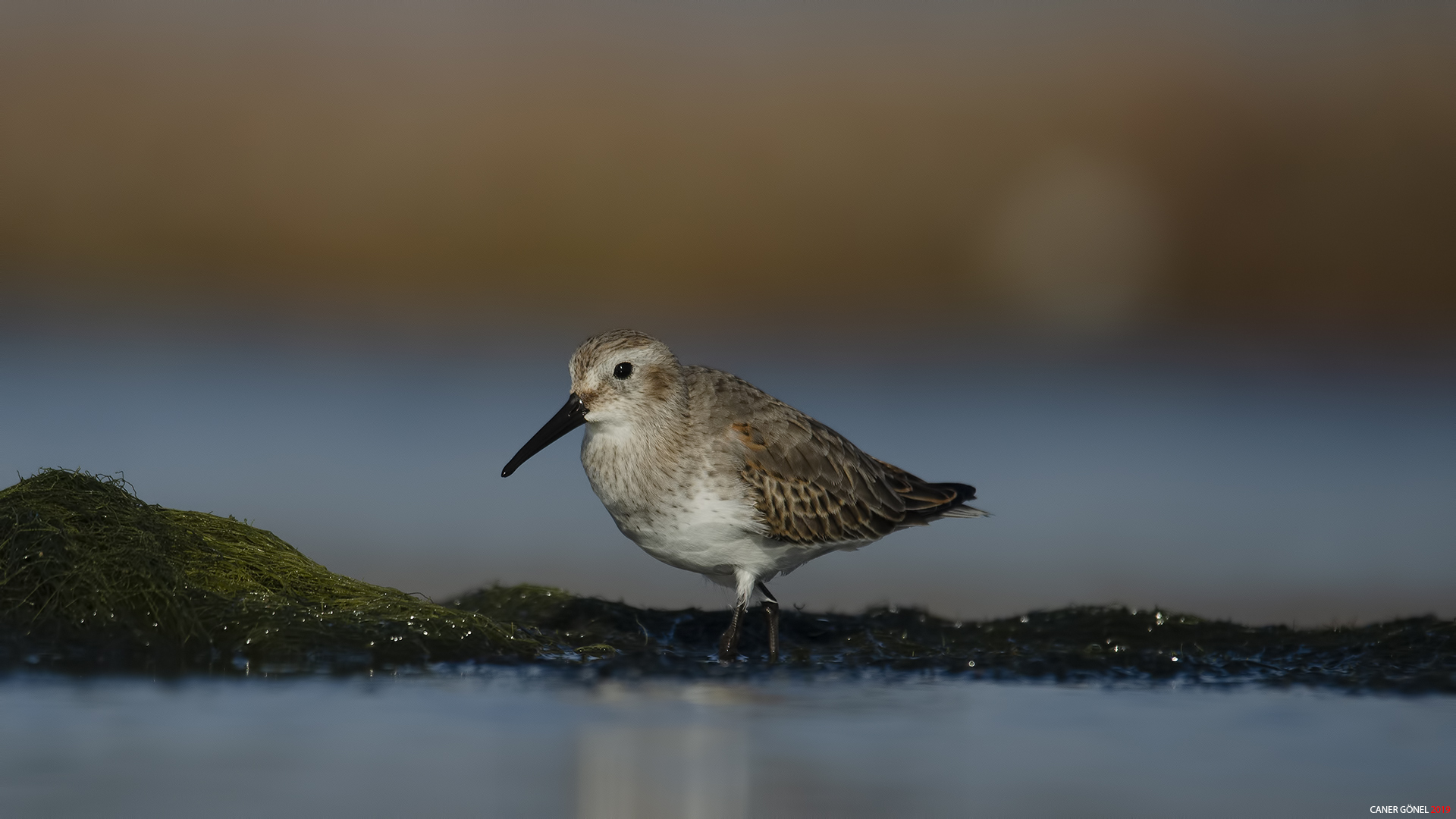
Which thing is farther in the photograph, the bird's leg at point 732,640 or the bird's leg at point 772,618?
the bird's leg at point 772,618

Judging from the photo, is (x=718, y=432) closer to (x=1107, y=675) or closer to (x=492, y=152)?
(x=1107, y=675)

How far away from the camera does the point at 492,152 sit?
65.5ft

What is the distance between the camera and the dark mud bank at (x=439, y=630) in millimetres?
5883

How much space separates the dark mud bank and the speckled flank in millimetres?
435

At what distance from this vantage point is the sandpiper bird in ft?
22.5

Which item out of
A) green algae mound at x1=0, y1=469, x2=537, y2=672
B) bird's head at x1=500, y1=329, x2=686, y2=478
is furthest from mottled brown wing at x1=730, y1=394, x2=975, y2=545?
green algae mound at x1=0, y1=469, x2=537, y2=672

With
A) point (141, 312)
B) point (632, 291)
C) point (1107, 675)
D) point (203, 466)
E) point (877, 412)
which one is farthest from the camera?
point (632, 291)

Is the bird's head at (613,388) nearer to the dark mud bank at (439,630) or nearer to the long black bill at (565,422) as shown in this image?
the long black bill at (565,422)

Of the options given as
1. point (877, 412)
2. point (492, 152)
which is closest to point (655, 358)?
point (877, 412)

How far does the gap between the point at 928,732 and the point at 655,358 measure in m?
2.36

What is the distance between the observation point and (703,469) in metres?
6.92

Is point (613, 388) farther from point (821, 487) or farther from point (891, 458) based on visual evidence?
point (891, 458)

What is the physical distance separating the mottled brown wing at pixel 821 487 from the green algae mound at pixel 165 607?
4.21 feet

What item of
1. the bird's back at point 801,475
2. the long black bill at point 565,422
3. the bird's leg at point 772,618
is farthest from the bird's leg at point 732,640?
the long black bill at point 565,422
